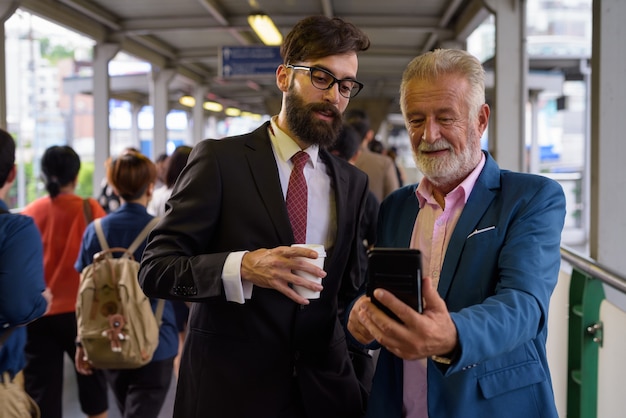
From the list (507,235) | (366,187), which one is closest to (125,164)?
(366,187)

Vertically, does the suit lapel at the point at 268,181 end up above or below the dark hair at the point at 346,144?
below

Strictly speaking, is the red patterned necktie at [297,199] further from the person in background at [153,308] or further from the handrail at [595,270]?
the person in background at [153,308]

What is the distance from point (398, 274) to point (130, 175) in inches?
96.1

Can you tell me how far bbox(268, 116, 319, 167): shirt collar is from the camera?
6.29 feet

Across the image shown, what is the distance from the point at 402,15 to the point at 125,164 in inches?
248

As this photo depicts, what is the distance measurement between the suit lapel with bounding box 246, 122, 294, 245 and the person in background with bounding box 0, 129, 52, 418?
3.40 feet

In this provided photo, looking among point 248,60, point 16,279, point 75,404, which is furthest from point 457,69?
point 248,60

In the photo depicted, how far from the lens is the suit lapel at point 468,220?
138cm

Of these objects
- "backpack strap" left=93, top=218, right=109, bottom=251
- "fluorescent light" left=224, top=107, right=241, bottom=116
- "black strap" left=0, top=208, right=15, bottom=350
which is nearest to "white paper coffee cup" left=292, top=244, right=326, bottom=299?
A: "black strap" left=0, top=208, right=15, bottom=350

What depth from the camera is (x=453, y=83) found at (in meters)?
1.44

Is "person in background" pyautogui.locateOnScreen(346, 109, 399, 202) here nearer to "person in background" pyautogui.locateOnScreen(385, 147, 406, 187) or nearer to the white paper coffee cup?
"person in background" pyautogui.locateOnScreen(385, 147, 406, 187)

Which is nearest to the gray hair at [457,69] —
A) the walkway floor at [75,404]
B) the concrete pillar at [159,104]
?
the walkway floor at [75,404]

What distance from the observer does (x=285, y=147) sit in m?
1.92

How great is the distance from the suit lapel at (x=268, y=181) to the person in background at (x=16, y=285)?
1035mm
